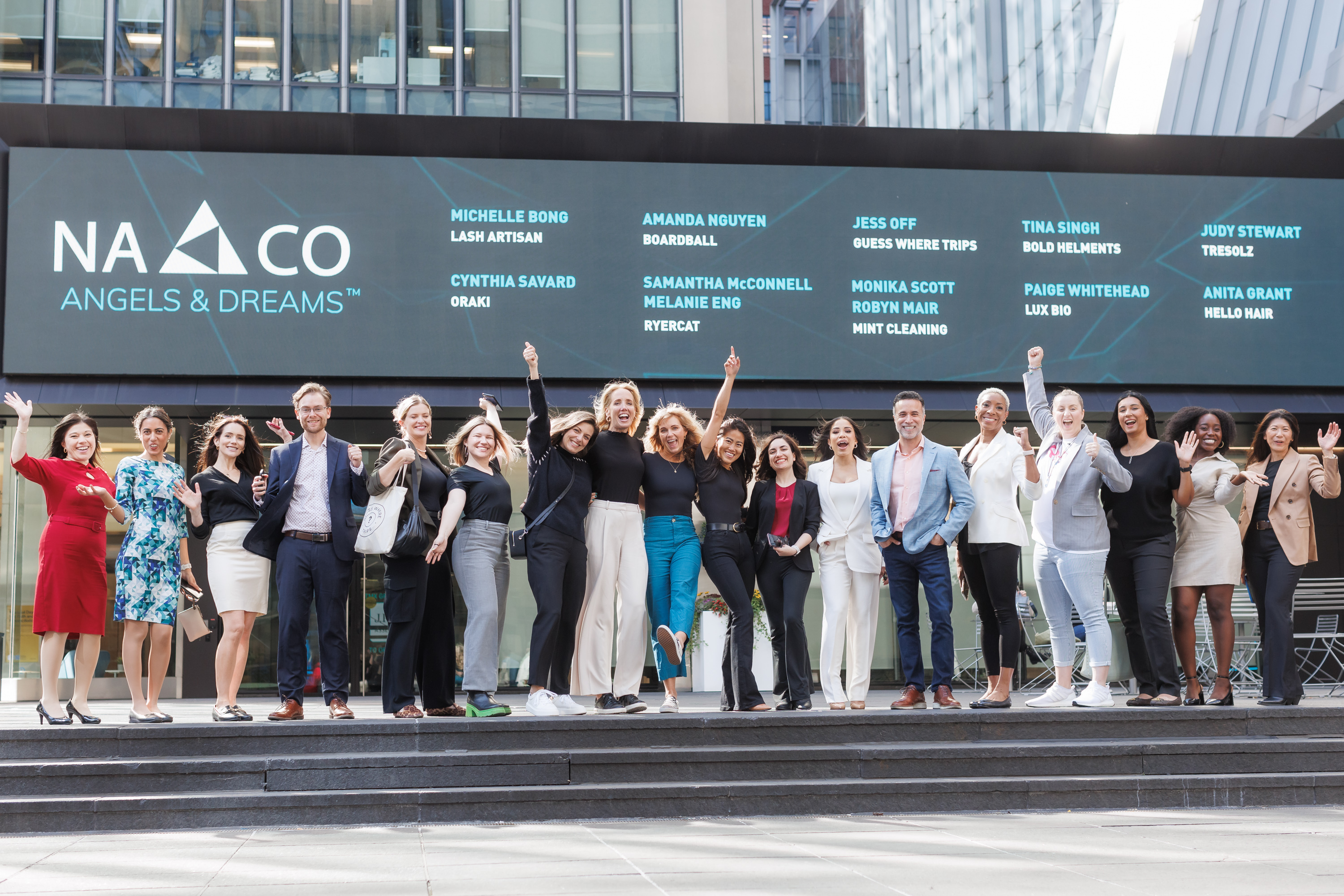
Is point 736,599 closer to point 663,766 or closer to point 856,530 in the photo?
point 856,530

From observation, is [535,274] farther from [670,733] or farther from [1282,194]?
[1282,194]

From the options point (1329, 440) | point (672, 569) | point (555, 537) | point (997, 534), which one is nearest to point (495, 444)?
point (555, 537)

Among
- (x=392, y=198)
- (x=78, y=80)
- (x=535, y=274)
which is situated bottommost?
(x=535, y=274)

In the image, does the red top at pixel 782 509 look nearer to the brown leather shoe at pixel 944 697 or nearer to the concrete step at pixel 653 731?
the concrete step at pixel 653 731

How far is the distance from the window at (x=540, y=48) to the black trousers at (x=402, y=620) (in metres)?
12.1

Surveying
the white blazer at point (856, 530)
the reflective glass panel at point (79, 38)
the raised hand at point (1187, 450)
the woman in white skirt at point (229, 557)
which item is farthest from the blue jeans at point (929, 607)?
the reflective glass panel at point (79, 38)

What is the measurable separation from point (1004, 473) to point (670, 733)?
2756 mm

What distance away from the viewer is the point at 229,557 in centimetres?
711

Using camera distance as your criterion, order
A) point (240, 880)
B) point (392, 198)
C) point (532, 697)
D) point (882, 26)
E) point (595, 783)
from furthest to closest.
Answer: point (882, 26), point (392, 198), point (532, 697), point (595, 783), point (240, 880)

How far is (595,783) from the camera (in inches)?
250

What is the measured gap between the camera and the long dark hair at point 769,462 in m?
7.96

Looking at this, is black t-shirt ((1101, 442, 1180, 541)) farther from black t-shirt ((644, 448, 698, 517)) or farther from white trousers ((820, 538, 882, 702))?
black t-shirt ((644, 448, 698, 517))

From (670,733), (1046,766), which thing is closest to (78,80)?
(670,733)

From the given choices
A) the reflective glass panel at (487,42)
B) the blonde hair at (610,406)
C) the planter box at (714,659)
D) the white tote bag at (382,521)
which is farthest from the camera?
the reflective glass panel at (487,42)
